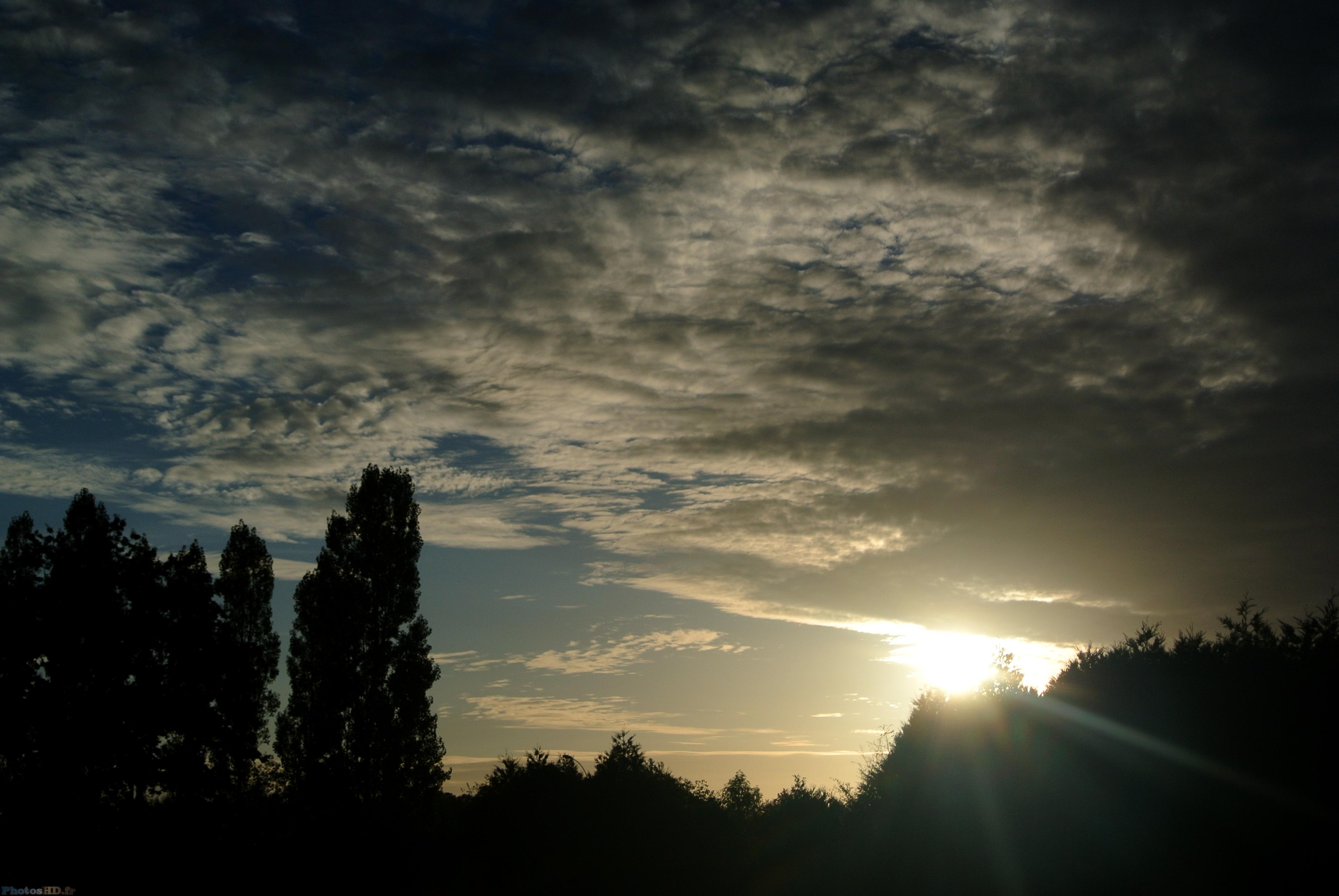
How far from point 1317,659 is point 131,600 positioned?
43.3 m

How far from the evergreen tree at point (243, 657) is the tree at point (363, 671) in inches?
97.9

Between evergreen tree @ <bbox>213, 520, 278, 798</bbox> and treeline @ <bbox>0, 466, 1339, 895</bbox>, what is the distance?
0.10 m

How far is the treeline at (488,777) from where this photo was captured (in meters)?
19.2

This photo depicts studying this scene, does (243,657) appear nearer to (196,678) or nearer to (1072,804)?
(196,678)

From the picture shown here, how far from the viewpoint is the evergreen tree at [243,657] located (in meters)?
35.0

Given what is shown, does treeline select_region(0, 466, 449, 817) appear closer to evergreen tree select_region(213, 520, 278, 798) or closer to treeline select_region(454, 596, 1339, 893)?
evergreen tree select_region(213, 520, 278, 798)

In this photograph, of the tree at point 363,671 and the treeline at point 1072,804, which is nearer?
the treeline at point 1072,804

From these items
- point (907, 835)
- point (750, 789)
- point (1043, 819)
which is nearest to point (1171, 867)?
point (1043, 819)

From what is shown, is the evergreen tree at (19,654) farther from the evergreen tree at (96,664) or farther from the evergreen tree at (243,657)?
the evergreen tree at (243,657)

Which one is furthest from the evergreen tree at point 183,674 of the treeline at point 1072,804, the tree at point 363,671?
the treeline at point 1072,804

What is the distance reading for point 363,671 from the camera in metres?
32.8

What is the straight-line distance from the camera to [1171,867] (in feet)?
60.2

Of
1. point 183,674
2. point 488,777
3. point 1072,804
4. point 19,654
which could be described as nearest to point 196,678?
point 183,674

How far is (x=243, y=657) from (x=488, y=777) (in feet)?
67.3
